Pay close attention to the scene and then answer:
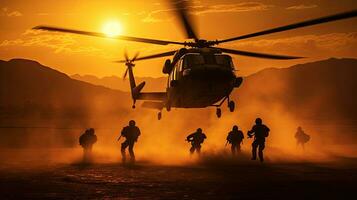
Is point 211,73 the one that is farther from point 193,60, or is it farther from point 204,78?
point 193,60

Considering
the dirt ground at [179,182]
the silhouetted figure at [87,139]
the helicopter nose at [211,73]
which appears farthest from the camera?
the silhouetted figure at [87,139]

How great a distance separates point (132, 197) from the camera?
1100 cm

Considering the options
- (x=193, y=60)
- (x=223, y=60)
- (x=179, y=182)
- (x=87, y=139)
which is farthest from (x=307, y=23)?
(x=87, y=139)

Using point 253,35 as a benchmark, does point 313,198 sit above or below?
below

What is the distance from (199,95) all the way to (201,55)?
1.55 meters

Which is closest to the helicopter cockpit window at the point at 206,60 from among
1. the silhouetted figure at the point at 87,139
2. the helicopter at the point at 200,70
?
the helicopter at the point at 200,70

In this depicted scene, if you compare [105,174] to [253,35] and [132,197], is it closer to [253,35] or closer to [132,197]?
[132,197]

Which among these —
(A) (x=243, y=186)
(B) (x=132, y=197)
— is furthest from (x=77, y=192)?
(A) (x=243, y=186)

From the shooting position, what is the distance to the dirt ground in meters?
11.4

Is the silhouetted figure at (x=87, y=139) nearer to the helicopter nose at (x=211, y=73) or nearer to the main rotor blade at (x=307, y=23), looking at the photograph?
the helicopter nose at (x=211, y=73)

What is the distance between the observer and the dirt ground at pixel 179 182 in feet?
37.3

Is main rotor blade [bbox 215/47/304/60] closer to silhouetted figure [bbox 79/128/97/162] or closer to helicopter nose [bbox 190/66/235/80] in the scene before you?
helicopter nose [bbox 190/66/235/80]

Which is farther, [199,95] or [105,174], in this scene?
[199,95]

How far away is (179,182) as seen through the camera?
44.6 ft
